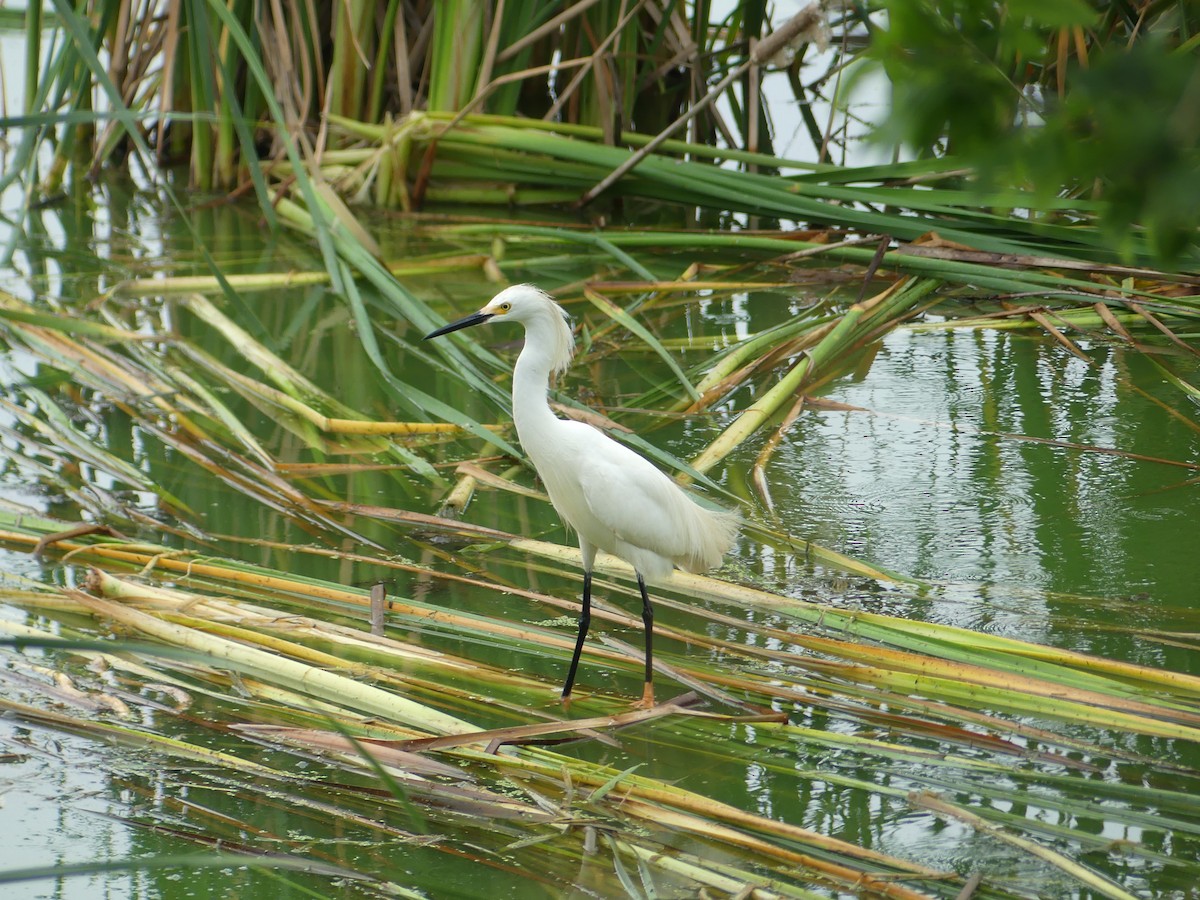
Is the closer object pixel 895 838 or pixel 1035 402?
pixel 895 838

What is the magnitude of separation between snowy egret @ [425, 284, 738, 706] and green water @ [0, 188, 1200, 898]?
0.30 metres

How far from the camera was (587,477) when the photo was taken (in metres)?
3.20

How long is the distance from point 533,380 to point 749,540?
1.00 metres

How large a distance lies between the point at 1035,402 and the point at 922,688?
6.87ft

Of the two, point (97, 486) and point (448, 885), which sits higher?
point (97, 486)

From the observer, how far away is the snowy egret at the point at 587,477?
3.20m

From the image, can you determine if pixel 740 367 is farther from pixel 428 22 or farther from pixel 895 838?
pixel 428 22

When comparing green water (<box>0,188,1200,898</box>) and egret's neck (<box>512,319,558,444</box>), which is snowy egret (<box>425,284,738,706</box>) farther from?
green water (<box>0,188,1200,898</box>)

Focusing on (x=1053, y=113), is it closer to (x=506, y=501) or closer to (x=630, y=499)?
(x=630, y=499)

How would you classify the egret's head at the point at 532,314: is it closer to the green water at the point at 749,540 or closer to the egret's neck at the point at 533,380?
the egret's neck at the point at 533,380

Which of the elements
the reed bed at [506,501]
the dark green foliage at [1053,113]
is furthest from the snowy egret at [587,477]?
the dark green foliage at [1053,113]

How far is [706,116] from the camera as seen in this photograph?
7.84m

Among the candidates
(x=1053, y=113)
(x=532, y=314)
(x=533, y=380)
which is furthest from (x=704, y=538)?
(x=1053, y=113)

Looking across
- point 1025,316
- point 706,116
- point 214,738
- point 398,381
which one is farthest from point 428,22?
point 214,738
